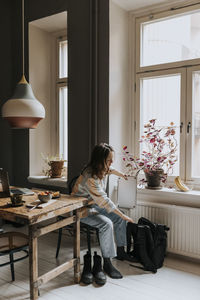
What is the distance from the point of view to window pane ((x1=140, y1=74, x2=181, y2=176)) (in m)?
3.23

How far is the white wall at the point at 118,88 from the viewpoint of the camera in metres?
3.24

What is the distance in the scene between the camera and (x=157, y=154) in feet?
10.5

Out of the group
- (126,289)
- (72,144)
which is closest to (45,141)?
(72,144)

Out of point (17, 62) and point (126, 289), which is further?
point (17, 62)

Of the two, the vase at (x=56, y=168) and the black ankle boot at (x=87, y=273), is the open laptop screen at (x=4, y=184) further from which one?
the vase at (x=56, y=168)

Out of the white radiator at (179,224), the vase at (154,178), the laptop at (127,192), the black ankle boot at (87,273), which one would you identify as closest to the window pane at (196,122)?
the vase at (154,178)

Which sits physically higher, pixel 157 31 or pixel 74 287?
pixel 157 31

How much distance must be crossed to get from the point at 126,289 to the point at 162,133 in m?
1.70

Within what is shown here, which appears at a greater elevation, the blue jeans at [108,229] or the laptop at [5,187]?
the laptop at [5,187]

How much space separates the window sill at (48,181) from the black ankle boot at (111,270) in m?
1.25

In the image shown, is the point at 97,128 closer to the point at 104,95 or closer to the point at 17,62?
the point at 104,95

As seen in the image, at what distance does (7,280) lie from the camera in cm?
257

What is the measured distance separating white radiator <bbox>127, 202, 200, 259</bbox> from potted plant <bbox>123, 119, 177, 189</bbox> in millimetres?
259

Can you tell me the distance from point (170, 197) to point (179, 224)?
0.95 ft
